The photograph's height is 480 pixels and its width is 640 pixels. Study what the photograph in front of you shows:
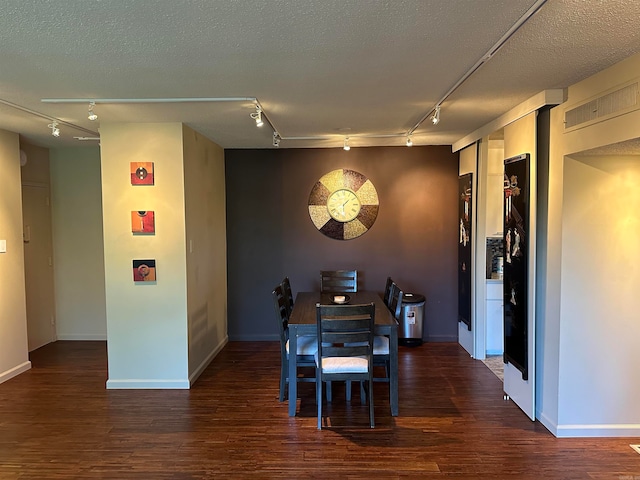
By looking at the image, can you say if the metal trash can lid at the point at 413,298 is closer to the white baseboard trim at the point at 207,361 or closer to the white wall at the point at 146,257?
the white baseboard trim at the point at 207,361

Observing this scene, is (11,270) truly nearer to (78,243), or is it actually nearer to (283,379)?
(78,243)

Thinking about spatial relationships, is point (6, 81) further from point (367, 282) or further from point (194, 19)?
point (367, 282)

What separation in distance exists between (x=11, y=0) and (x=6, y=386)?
3.74 meters

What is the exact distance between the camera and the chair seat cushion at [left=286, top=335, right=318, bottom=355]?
3.50 m

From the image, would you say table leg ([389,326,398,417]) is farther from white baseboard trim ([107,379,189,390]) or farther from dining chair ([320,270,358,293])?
white baseboard trim ([107,379,189,390])

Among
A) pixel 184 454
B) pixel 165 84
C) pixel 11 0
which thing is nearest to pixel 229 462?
pixel 184 454

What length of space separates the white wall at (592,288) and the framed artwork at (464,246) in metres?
1.72

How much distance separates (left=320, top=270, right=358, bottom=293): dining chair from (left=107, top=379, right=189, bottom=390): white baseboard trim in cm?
A: 184

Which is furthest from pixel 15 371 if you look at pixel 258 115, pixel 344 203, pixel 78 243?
pixel 344 203

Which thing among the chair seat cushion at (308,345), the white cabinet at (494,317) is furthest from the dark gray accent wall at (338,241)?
the chair seat cushion at (308,345)

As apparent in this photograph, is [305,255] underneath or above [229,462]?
above

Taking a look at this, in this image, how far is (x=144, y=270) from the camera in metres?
3.81

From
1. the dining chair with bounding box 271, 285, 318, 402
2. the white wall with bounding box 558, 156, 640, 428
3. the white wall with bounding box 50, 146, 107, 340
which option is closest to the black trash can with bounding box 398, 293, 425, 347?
the dining chair with bounding box 271, 285, 318, 402

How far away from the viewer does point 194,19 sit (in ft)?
5.86
